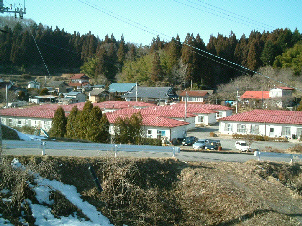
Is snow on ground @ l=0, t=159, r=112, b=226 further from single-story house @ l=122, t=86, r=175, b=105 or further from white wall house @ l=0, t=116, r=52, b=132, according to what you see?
single-story house @ l=122, t=86, r=175, b=105

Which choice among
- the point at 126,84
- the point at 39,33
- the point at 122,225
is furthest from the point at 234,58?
the point at 122,225

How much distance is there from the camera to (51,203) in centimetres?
714

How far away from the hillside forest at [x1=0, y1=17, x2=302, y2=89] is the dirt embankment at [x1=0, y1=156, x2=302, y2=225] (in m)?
35.9

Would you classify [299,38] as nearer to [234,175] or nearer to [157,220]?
[234,175]

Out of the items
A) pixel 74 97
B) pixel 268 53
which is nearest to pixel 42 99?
pixel 74 97

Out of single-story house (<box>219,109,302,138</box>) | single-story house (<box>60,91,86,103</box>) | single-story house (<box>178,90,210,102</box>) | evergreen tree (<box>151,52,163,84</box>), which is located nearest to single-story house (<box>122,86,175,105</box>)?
single-story house (<box>178,90,210,102</box>)

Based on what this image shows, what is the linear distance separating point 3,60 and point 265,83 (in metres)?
43.6

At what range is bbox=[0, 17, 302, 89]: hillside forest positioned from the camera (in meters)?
46.9

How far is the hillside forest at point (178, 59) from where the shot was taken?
46875 mm

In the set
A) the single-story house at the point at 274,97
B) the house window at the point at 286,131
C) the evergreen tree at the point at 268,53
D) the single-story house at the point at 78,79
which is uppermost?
the evergreen tree at the point at 268,53

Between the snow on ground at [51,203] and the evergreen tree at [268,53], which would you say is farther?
the evergreen tree at [268,53]

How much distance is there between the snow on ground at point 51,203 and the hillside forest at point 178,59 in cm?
3794

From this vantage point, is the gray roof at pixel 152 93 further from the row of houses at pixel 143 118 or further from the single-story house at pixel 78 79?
the single-story house at pixel 78 79

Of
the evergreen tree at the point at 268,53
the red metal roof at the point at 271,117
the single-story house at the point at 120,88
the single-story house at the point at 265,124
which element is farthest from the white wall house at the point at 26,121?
the evergreen tree at the point at 268,53
